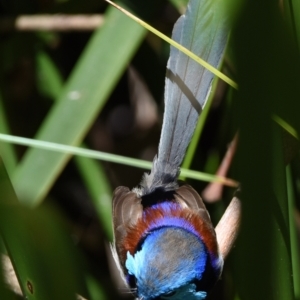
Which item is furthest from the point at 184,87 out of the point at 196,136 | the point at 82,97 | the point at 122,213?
the point at 122,213

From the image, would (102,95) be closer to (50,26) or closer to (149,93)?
(50,26)

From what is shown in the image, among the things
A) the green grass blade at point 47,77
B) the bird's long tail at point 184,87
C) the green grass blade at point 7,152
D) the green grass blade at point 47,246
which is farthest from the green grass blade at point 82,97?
the green grass blade at point 47,246

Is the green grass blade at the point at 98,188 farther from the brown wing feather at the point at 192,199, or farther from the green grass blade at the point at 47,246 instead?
the green grass blade at the point at 47,246

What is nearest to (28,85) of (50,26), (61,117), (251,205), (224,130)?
(50,26)

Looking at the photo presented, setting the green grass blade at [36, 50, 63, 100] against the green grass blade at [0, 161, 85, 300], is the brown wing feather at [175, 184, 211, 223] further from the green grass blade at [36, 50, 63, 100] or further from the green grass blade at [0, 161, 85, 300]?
the green grass blade at [0, 161, 85, 300]

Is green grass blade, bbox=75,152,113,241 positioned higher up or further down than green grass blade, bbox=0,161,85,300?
higher up

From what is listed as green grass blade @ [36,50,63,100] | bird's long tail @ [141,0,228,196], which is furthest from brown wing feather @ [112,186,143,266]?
green grass blade @ [36,50,63,100]
